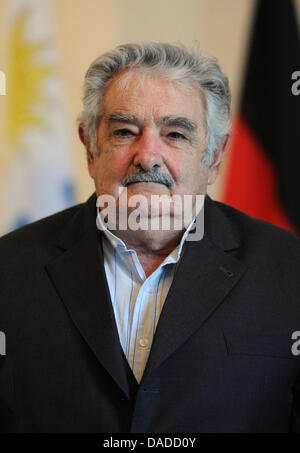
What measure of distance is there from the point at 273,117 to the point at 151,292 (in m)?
1.32

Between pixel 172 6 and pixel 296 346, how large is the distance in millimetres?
1767

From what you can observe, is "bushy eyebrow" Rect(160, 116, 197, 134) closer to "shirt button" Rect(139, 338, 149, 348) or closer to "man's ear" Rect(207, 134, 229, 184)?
"man's ear" Rect(207, 134, 229, 184)

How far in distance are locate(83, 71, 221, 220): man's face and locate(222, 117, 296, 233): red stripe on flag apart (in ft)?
3.52

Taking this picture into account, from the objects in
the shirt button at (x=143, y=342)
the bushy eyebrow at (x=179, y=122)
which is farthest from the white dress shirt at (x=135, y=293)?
the bushy eyebrow at (x=179, y=122)

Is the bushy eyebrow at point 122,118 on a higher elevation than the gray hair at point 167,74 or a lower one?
lower

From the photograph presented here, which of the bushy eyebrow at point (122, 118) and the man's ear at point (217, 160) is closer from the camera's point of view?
the bushy eyebrow at point (122, 118)

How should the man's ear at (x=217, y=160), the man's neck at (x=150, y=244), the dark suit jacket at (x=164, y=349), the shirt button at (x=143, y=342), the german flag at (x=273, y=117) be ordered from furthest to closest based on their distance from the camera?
the german flag at (x=273, y=117)
the man's ear at (x=217, y=160)
the man's neck at (x=150, y=244)
the shirt button at (x=143, y=342)
the dark suit jacket at (x=164, y=349)

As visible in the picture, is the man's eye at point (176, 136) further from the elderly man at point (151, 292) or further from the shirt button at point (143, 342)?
the shirt button at point (143, 342)

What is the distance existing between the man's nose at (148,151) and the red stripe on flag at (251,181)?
118cm

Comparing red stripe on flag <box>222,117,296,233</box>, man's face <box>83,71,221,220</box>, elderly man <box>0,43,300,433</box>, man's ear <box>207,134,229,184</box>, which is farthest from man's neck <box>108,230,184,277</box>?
red stripe on flag <box>222,117,296,233</box>

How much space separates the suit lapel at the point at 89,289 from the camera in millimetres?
1465

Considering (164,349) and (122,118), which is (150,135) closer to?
(122,118)

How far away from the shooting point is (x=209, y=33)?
2779 mm
